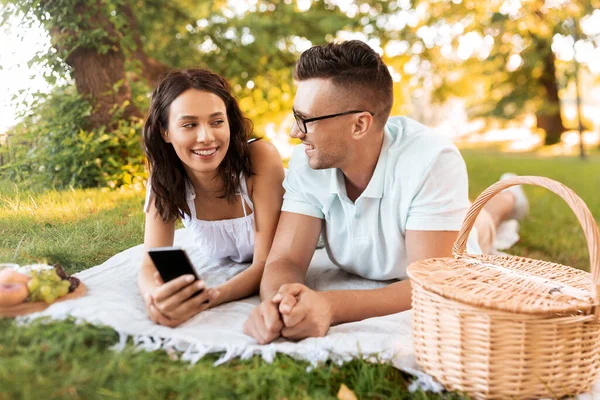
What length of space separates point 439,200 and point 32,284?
1438 millimetres

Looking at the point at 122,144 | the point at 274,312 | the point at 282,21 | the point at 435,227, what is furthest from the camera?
the point at 282,21

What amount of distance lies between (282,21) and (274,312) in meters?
3.93

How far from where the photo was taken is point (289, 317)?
191cm

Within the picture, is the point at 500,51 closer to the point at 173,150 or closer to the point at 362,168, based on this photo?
the point at 362,168

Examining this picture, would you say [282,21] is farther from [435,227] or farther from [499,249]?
[435,227]

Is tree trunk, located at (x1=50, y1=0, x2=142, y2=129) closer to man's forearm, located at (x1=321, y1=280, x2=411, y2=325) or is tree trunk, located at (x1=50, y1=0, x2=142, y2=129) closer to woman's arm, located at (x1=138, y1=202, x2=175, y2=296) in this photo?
woman's arm, located at (x1=138, y1=202, x2=175, y2=296)

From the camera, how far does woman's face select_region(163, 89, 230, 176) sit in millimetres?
2301

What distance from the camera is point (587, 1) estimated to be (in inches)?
392

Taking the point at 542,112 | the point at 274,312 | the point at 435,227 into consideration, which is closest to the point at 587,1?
the point at 542,112

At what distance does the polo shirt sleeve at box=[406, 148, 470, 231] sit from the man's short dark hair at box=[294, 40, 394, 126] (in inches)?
12.4

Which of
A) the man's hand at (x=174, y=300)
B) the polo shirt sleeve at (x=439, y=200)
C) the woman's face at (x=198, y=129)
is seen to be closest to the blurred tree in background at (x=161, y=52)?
the woman's face at (x=198, y=129)

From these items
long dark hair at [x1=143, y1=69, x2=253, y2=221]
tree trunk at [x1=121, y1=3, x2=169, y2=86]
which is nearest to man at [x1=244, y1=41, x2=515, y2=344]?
long dark hair at [x1=143, y1=69, x2=253, y2=221]

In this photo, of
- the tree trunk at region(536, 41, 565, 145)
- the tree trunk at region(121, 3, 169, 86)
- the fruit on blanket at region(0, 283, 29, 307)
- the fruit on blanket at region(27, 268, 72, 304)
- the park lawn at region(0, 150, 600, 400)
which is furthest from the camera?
the tree trunk at region(536, 41, 565, 145)

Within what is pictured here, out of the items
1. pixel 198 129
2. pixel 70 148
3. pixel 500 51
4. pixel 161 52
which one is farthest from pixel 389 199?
pixel 500 51
